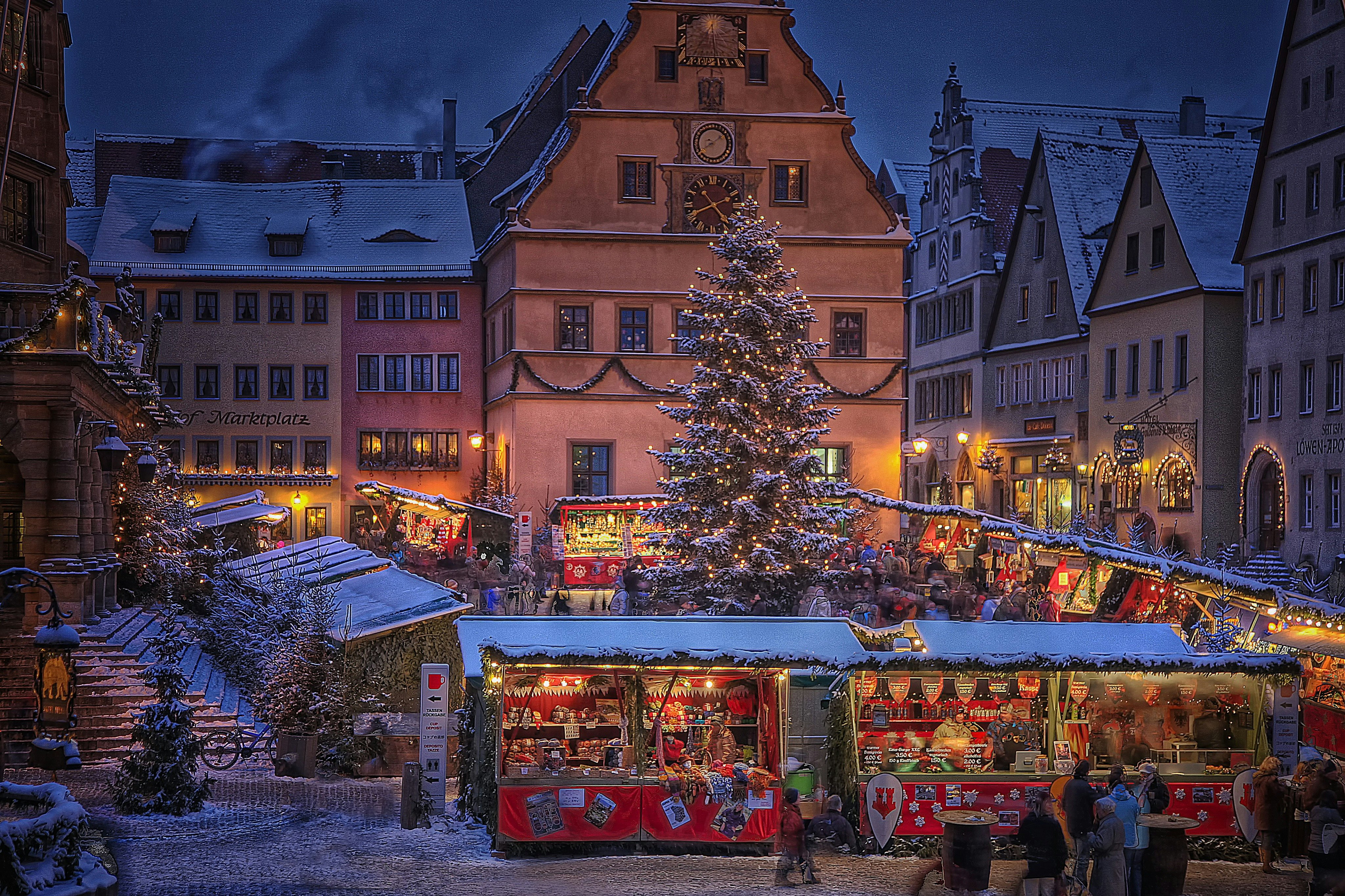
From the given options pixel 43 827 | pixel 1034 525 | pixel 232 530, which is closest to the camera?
pixel 43 827

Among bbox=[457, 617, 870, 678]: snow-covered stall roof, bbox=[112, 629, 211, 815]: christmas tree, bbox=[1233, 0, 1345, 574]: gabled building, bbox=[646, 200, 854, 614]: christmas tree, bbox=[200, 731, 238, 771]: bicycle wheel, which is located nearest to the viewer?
bbox=[457, 617, 870, 678]: snow-covered stall roof

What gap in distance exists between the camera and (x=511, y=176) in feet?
179

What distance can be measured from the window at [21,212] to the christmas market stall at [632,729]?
14076 mm

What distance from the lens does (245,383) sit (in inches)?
2021

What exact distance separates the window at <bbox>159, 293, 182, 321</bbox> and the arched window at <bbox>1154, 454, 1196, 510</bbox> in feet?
107

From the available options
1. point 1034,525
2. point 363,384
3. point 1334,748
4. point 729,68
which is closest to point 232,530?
point 363,384

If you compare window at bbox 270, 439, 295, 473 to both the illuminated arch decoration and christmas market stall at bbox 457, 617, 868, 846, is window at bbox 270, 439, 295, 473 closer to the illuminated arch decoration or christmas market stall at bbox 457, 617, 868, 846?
the illuminated arch decoration

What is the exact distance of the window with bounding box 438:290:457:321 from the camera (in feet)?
169

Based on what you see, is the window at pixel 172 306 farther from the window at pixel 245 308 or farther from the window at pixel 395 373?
the window at pixel 395 373

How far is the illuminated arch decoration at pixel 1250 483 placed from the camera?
38531 mm

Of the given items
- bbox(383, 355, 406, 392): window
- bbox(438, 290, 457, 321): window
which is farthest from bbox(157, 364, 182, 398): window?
bbox(438, 290, 457, 321): window

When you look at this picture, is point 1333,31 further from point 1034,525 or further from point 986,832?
point 986,832

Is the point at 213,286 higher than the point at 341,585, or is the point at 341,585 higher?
the point at 213,286

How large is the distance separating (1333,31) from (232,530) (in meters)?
32.1
